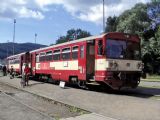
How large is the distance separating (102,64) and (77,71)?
3752 millimetres

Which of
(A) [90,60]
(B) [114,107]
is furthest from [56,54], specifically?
(B) [114,107]

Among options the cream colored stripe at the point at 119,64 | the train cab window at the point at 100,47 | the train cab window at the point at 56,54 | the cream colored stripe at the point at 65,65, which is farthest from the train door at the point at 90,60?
the train cab window at the point at 56,54

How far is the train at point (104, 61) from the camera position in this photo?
21812 mm

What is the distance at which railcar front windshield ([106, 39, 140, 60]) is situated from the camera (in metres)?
21.9

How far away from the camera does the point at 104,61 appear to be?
21.7 m

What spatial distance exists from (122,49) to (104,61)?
145 cm

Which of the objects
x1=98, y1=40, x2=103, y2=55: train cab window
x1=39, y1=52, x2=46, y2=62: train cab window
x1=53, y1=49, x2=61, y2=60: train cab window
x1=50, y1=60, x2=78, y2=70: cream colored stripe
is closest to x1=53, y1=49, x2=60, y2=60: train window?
x1=53, y1=49, x2=61, y2=60: train cab window

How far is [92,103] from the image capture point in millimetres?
17984

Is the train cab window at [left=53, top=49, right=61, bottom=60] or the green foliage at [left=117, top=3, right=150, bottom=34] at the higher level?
the green foliage at [left=117, top=3, right=150, bottom=34]

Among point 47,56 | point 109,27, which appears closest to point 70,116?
point 47,56

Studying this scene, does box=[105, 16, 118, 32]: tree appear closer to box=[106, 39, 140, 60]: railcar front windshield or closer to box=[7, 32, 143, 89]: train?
box=[7, 32, 143, 89]: train

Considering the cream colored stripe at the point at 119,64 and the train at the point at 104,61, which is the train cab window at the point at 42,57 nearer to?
the train at the point at 104,61

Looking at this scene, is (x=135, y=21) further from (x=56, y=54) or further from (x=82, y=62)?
(x=82, y=62)

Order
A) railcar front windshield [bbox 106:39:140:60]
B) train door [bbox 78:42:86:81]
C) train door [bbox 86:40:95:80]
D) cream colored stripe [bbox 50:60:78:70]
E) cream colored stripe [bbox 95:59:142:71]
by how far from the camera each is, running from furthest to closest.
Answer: cream colored stripe [bbox 50:60:78:70]
train door [bbox 78:42:86:81]
train door [bbox 86:40:95:80]
railcar front windshield [bbox 106:39:140:60]
cream colored stripe [bbox 95:59:142:71]
